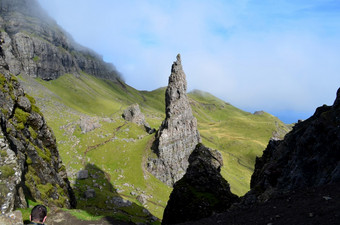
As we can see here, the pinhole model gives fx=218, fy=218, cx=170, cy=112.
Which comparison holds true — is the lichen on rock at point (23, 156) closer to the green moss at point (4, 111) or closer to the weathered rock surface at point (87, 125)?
the green moss at point (4, 111)

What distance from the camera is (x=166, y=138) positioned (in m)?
109

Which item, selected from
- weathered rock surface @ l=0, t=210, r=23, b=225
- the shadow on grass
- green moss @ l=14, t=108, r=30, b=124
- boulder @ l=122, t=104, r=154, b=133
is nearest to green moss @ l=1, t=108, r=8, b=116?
green moss @ l=14, t=108, r=30, b=124

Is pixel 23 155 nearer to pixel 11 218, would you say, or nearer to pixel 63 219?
pixel 63 219

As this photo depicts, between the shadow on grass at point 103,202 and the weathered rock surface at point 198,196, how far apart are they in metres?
21.3

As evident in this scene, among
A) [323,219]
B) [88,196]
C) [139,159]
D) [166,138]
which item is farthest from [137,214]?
[323,219]

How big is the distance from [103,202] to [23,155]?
46.1 m

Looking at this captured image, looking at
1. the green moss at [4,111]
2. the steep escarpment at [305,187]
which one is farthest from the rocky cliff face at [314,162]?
the green moss at [4,111]

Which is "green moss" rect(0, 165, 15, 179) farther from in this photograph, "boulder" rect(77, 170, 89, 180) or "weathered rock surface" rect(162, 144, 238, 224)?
"boulder" rect(77, 170, 89, 180)

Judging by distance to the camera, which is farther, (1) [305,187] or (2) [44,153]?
(2) [44,153]

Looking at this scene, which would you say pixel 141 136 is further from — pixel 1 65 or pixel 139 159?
pixel 1 65

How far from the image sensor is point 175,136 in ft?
369

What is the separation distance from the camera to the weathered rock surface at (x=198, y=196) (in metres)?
36.8

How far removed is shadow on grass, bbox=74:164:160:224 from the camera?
2409 inches

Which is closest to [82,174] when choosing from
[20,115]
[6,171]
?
[20,115]
